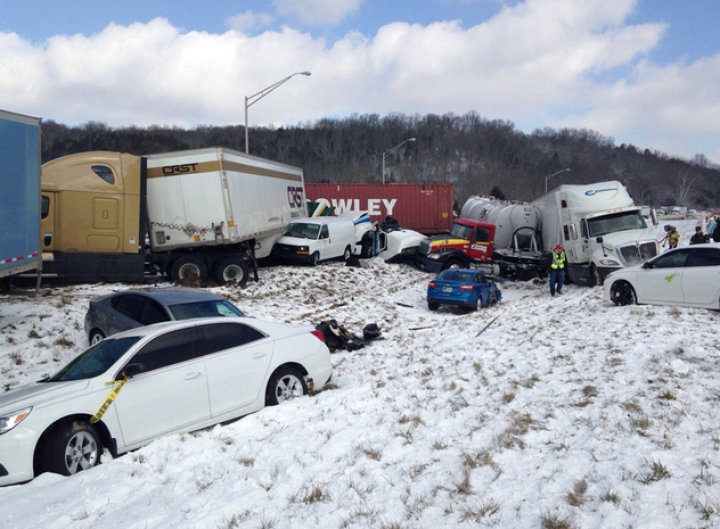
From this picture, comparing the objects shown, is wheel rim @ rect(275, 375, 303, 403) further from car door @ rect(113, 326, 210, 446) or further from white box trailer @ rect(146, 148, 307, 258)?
white box trailer @ rect(146, 148, 307, 258)

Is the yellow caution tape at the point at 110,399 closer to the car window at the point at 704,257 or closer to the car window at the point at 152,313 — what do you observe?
the car window at the point at 152,313

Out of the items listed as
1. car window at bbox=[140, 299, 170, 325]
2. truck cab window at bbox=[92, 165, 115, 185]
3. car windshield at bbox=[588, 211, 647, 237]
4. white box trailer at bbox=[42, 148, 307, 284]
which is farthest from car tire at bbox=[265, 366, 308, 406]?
car windshield at bbox=[588, 211, 647, 237]

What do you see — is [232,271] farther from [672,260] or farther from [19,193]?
[672,260]

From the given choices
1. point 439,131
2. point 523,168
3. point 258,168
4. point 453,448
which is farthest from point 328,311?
point 439,131

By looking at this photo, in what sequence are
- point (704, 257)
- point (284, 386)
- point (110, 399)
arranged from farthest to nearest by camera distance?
point (704, 257) < point (284, 386) < point (110, 399)

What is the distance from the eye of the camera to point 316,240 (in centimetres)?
2325

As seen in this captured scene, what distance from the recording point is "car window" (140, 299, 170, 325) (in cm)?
940

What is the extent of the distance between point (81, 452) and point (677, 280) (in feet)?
36.7

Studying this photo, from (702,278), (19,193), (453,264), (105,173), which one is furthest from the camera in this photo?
(453,264)

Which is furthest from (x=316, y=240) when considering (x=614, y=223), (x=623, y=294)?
(x=623, y=294)

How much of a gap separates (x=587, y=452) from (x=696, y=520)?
133cm

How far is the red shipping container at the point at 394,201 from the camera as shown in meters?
33.8

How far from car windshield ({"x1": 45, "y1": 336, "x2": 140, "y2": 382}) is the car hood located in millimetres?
260

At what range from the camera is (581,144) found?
513ft
